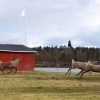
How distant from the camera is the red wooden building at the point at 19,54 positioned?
107 feet

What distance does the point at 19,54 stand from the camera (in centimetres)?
3356

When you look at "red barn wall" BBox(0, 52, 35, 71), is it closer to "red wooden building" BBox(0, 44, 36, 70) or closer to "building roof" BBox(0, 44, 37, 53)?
"red wooden building" BBox(0, 44, 36, 70)

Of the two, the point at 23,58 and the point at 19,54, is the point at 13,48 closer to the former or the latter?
the point at 19,54

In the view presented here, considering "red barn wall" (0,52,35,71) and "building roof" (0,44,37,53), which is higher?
"building roof" (0,44,37,53)

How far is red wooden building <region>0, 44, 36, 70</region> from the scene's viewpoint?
32.7 meters

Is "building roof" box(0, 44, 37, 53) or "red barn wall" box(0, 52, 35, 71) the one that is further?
"building roof" box(0, 44, 37, 53)

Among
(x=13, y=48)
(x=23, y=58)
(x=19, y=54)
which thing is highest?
(x=13, y=48)

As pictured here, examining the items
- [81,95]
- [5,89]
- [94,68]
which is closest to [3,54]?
[94,68]

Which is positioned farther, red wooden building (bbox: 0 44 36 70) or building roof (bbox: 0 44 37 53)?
building roof (bbox: 0 44 37 53)

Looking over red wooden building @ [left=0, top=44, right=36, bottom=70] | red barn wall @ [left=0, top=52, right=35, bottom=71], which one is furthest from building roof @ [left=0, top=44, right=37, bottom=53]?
red barn wall @ [left=0, top=52, right=35, bottom=71]

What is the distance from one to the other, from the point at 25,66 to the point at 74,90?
2027 centimetres

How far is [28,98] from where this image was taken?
11773 millimetres

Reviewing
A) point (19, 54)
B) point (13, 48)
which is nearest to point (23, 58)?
point (19, 54)

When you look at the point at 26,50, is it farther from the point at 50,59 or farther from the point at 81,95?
the point at 50,59
